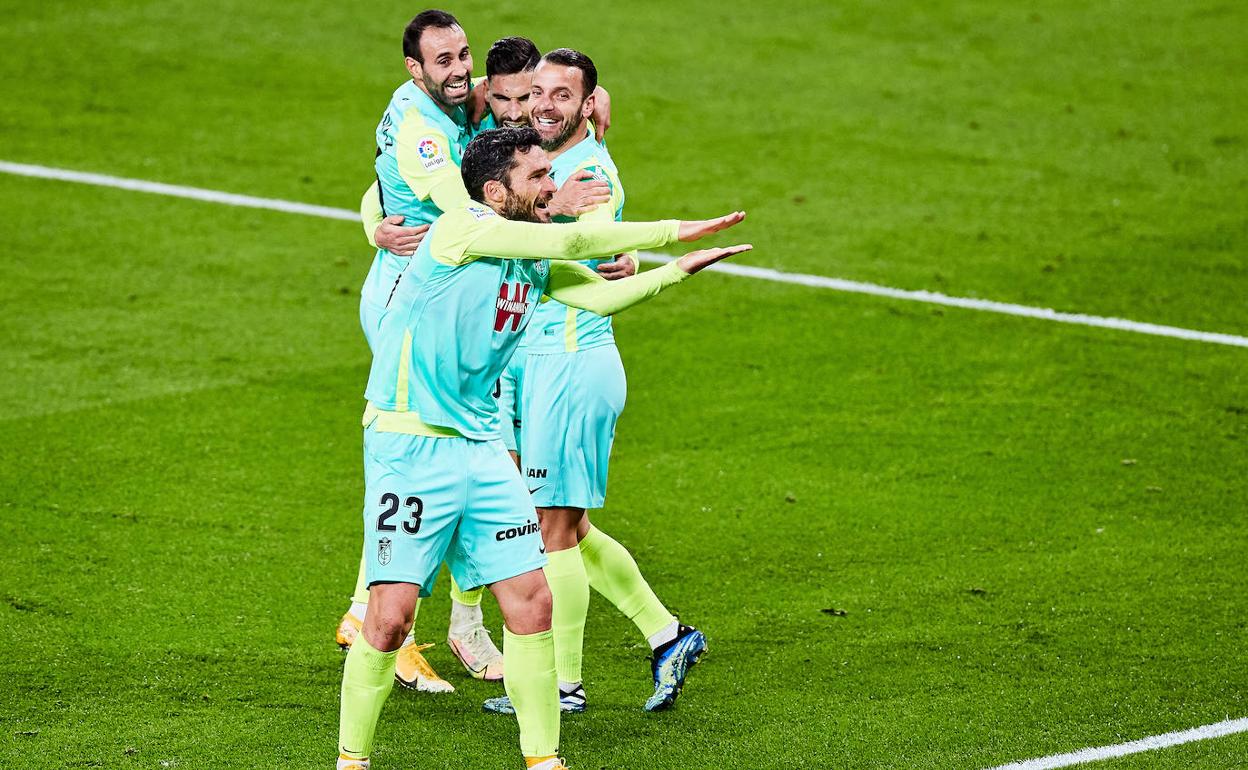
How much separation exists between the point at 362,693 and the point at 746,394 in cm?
537

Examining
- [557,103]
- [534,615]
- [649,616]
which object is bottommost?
[649,616]

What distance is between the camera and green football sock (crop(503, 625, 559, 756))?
618 cm

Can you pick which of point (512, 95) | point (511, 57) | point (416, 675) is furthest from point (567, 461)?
point (511, 57)

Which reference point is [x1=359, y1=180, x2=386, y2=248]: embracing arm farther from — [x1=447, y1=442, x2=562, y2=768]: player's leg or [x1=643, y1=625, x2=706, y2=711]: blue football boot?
[x1=643, y1=625, x2=706, y2=711]: blue football boot

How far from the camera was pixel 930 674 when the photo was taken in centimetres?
741

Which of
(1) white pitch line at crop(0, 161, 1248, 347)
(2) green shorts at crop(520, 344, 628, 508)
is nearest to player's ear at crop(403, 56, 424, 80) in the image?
(2) green shorts at crop(520, 344, 628, 508)

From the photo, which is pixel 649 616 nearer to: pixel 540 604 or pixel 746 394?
pixel 540 604

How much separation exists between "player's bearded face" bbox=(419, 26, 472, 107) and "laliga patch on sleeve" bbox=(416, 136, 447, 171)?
39 centimetres

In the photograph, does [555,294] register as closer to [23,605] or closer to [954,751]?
[954,751]

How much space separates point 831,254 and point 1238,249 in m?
3.34

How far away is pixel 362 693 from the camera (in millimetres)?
6082

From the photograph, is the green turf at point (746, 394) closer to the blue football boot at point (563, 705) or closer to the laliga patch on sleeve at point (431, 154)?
the blue football boot at point (563, 705)

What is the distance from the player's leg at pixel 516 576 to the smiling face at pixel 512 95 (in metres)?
1.86

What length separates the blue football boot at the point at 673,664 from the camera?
7168 mm
